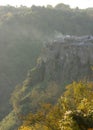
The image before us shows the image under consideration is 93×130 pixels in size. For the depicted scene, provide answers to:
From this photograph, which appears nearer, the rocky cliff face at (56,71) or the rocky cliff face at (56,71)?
the rocky cliff face at (56,71)

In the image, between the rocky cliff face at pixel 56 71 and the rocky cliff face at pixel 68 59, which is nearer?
the rocky cliff face at pixel 56 71

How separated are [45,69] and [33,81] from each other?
6.55 meters

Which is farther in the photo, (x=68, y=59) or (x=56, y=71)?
(x=56, y=71)

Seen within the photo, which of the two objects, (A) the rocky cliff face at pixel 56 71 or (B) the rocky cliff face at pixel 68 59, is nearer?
(A) the rocky cliff face at pixel 56 71

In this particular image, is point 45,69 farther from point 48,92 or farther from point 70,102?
point 70,102

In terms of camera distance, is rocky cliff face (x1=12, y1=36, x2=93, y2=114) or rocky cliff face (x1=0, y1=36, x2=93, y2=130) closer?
rocky cliff face (x1=0, y1=36, x2=93, y2=130)

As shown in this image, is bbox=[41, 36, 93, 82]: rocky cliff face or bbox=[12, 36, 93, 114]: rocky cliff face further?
bbox=[41, 36, 93, 82]: rocky cliff face

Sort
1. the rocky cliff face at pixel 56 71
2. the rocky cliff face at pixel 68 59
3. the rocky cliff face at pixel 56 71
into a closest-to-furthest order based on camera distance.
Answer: the rocky cliff face at pixel 56 71 < the rocky cliff face at pixel 56 71 < the rocky cliff face at pixel 68 59

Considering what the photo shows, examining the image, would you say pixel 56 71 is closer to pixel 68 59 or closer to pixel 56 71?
pixel 56 71

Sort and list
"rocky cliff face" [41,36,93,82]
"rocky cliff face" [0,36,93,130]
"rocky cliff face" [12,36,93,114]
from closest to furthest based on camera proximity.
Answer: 1. "rocky cliff face" [0,36,93,130]
2. "rocky cliff face" [12,36,93,114]
3. "rocky cliff face" [41,36,93,82]

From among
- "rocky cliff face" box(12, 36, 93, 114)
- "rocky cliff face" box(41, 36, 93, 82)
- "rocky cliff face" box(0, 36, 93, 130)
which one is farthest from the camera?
"rocky cliff face" box(41, 36, 93, 82)

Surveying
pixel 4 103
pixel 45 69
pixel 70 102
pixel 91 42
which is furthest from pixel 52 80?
pixel 70 102

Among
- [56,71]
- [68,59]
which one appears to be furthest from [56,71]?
[68,59]

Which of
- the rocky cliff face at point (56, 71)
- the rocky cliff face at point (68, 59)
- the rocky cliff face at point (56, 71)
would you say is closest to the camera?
the rocky cliff face at point (56, 71)
